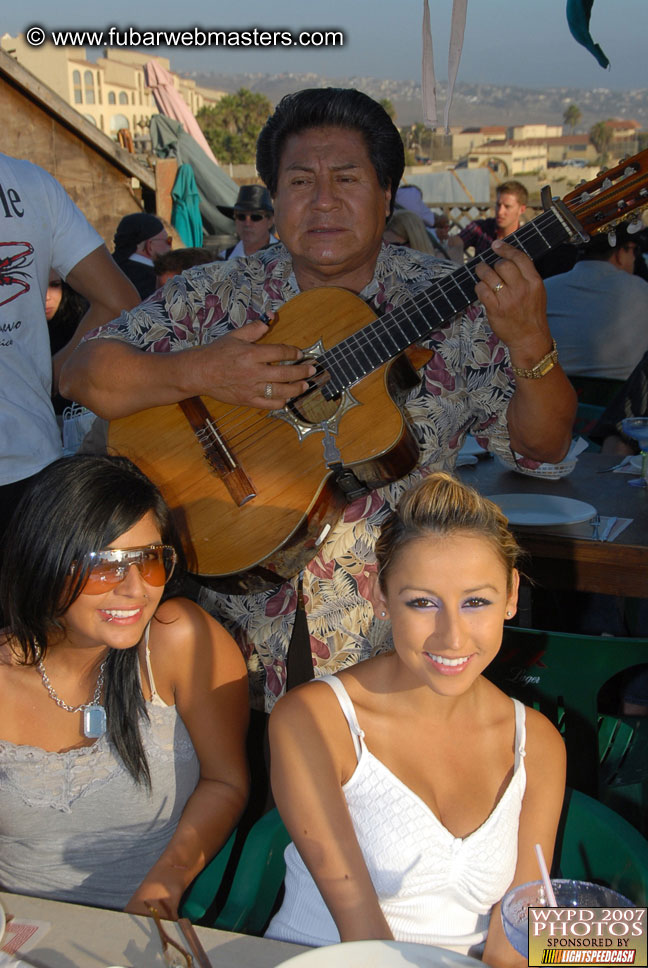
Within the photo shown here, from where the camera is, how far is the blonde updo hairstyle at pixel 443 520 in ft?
5.22

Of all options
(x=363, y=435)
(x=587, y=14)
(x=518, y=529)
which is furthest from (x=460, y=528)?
(x=587, y=14)

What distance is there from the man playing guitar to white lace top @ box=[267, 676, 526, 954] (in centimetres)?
49

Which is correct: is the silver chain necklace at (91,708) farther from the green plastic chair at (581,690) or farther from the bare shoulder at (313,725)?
the green plastic chair at (581,690)

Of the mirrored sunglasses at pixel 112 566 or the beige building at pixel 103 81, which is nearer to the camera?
the mirrored sunglasses at pixel 112 566

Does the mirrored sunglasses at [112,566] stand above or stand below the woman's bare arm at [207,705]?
above

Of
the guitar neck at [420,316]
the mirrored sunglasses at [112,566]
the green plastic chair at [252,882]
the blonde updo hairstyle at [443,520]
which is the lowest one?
the green plastic chair at [252,882]

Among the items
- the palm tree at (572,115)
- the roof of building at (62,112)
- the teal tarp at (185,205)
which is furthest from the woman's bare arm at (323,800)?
the palm tree at (572,115)

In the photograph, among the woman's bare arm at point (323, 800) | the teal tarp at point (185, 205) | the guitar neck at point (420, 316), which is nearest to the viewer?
the woman's bare arm at point (323, 800)

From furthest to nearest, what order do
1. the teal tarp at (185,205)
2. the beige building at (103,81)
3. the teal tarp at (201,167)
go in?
the beige building at (103,81) < the teal tarp at (201,167) < the teal tarp at (185,205)

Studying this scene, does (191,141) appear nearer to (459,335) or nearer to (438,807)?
(459,335)

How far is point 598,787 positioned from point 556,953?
1.29 m

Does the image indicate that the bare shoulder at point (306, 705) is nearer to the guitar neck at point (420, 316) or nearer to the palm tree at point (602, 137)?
→ the guitar neck at point (420, 316)

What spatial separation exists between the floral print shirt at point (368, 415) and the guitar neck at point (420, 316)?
0.07 meters

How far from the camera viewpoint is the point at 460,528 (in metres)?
1.59
